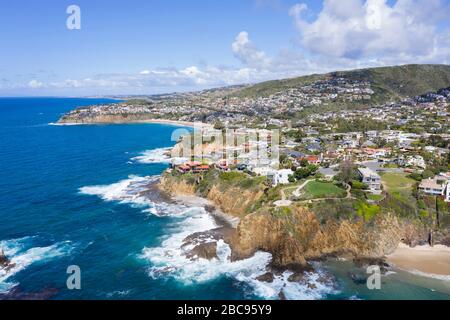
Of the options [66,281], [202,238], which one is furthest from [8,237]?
[202,238]

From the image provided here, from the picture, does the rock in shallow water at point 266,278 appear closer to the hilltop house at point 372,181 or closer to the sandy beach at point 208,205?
the sandy beach at point 208,205

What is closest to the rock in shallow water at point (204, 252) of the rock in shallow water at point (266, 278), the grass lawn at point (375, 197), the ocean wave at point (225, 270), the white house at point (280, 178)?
the ocean wave at point (225, 270)

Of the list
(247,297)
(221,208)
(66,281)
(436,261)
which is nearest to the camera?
(247,297)

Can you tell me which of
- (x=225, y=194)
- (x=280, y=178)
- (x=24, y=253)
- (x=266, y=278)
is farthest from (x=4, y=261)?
(x=280, y=178)

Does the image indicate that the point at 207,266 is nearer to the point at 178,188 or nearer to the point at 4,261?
the point at 4,261

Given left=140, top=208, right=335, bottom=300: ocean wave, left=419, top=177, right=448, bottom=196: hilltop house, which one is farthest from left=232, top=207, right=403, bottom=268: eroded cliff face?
left=419, top=177, right=448, bottom=196: hilltop house

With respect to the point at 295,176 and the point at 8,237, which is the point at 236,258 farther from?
the point at 8,237
